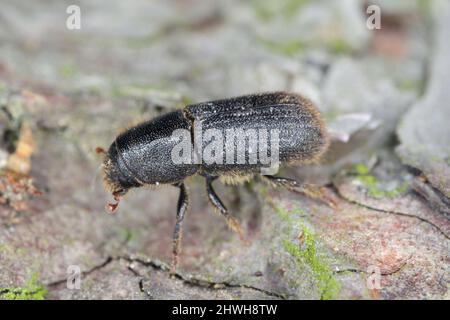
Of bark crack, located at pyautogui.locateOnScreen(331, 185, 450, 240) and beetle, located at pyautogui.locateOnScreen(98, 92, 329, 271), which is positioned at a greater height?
beetle, located at pyautogui.locateOnScreen(98, 92, 329, 271)

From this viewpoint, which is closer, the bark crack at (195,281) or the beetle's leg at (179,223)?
the bark crack at (195,281)

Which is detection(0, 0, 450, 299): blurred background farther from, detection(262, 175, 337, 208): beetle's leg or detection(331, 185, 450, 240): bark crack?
detection(262, 175, 337, 208): beetle's leg

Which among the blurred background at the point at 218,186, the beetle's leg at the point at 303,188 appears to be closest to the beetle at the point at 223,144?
the beetle's leg at the point at 303,188

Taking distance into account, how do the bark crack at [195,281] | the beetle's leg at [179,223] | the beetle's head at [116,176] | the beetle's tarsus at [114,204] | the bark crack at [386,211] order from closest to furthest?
the bark crack at [386,211] < the bark crack at [195,281] < the beetle's leg at [179,223] < the beetle's tarsus at [114,204] < the beetle's head at [116,176]

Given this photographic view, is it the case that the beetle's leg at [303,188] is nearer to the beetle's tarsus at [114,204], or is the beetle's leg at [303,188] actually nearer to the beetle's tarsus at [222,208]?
the beetle's tarsus at [222,208]

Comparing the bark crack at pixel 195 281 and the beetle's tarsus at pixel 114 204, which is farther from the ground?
the beetle's tarsus at pixel 114 204

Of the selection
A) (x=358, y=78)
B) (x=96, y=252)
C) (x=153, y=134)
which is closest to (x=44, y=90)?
(x=153, y=134)

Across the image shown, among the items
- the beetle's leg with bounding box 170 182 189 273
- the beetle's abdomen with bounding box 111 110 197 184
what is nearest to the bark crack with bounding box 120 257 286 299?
the beetle's leg with bounding box 170 182 189 273
